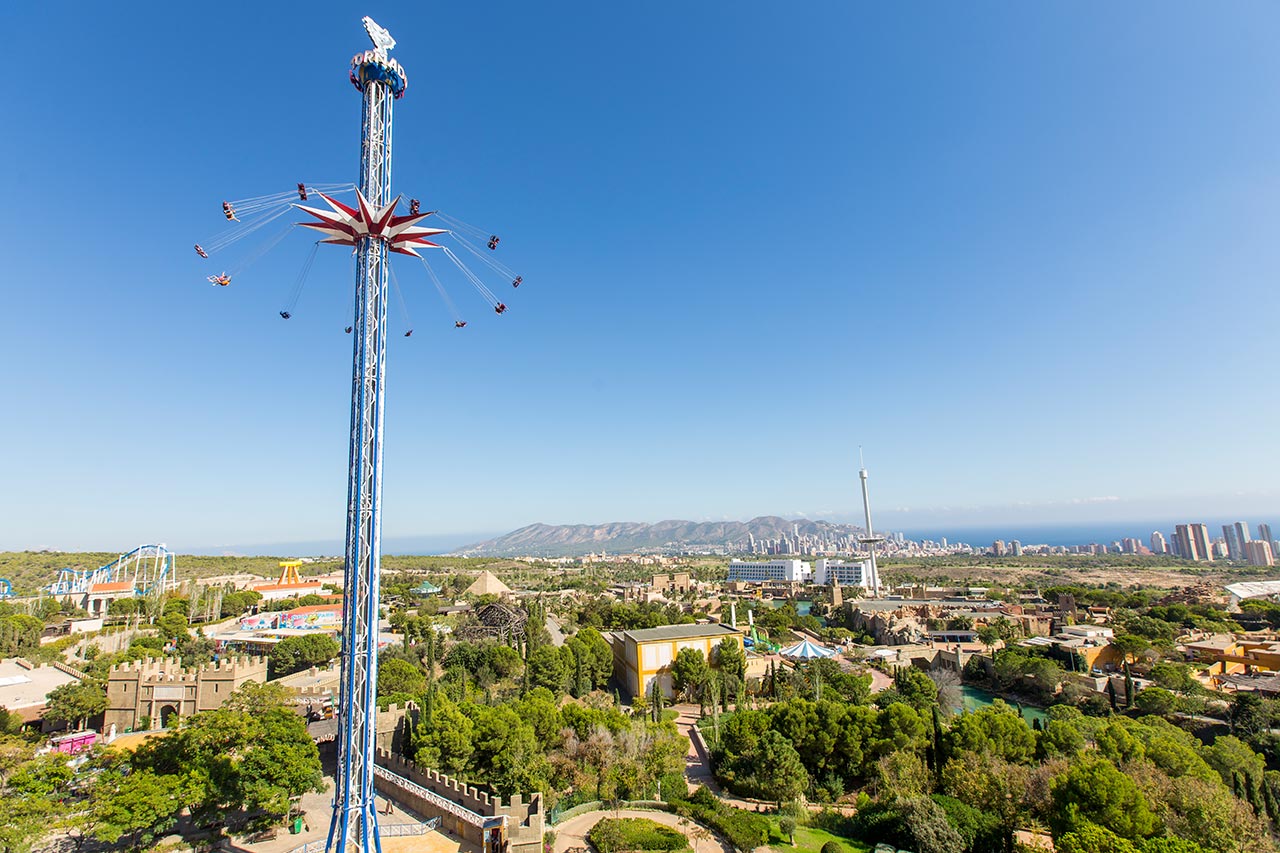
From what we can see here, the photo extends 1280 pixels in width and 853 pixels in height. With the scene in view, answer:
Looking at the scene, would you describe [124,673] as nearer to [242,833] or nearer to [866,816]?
[242,833]

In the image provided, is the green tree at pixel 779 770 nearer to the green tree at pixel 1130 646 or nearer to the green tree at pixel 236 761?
the green tree at pixel 236 761

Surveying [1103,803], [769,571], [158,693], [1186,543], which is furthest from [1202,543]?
[158,693]

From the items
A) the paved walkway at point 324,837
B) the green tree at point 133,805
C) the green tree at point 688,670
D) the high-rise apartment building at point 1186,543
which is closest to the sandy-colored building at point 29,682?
the green tree at point 133,805

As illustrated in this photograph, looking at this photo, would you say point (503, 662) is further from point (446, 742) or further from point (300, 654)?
point (446, 742)

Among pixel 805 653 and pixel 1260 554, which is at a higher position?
pixel 805 653

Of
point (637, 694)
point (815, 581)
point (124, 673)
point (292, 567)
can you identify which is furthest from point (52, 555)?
point (815, 581)
